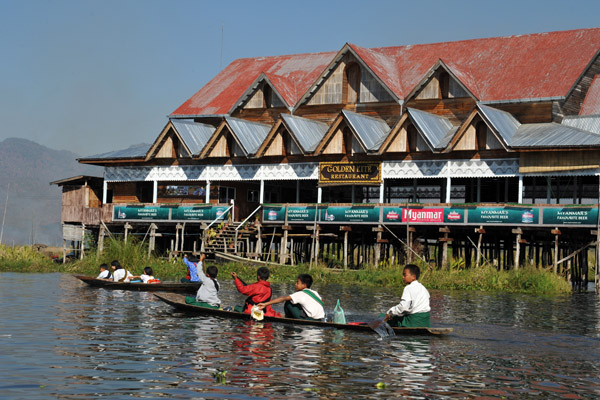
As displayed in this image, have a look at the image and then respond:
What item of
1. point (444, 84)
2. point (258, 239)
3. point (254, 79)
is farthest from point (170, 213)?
point (444, 84)

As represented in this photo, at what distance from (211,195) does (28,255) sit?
11404mm

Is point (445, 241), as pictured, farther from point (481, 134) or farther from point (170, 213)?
point (170, 213)

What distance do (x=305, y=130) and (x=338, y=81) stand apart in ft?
13.6

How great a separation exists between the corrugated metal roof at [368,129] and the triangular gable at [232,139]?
648 cm

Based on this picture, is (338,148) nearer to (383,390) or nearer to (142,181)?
(142,181)

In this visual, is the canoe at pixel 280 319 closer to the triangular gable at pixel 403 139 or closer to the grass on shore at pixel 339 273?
the grass on shore at pixel 339 273

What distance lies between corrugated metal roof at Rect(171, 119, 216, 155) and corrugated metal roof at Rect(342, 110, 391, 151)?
10.4m

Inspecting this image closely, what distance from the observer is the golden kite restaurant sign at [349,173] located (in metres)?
48.2

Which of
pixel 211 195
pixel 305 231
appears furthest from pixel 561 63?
pixel 211 195

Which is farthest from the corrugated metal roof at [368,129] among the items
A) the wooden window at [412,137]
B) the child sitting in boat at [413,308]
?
the child sitting in boat at [413,308]

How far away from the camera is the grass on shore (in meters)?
39.3

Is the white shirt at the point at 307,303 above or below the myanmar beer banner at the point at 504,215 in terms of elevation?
below

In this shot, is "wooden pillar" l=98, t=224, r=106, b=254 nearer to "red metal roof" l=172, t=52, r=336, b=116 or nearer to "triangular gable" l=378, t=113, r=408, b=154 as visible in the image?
"red metal roof" l=172, t=52, r=336, b=116

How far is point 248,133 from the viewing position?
5297 cm
